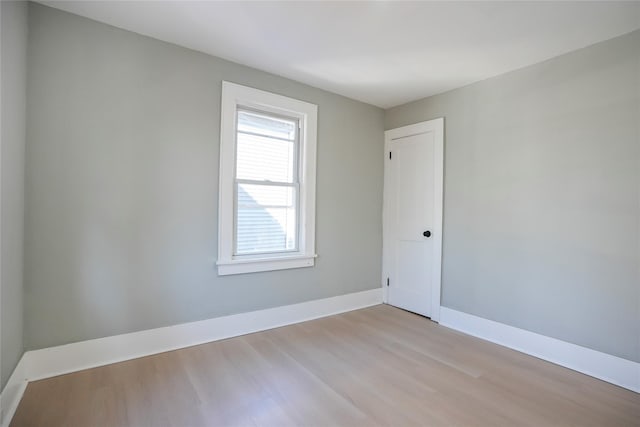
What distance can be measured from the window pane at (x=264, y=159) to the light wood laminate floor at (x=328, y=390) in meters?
1.59

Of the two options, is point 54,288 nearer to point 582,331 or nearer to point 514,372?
point 514,372

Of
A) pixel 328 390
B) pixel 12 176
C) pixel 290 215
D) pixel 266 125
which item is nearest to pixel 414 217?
pixel 290 215

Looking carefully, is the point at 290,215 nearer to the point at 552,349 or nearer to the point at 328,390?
the point at 328,390

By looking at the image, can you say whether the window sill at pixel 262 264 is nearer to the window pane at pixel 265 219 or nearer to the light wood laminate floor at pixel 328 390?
the window pane at pixel 265 219

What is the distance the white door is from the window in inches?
45.6

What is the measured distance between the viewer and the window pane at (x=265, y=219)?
2951mm

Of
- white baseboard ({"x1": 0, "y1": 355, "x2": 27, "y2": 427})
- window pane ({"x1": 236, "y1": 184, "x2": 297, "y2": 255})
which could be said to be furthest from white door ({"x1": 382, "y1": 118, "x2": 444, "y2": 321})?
white baseboard ({"x1": 0, "y1": 355, "x2": 27, "y2": 427})

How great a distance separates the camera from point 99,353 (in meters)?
2.23

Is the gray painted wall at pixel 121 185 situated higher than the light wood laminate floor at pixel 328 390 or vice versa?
the gray painted wall at pixel 121 185

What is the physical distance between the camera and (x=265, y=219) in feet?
10.2

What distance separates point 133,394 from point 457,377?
7.25 ft

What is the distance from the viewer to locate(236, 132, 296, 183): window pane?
2.95 meters

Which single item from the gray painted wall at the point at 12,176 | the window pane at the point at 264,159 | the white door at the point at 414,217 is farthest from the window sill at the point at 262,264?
the gray painted wall at the point at 12,176

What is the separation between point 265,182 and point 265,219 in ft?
1.25
